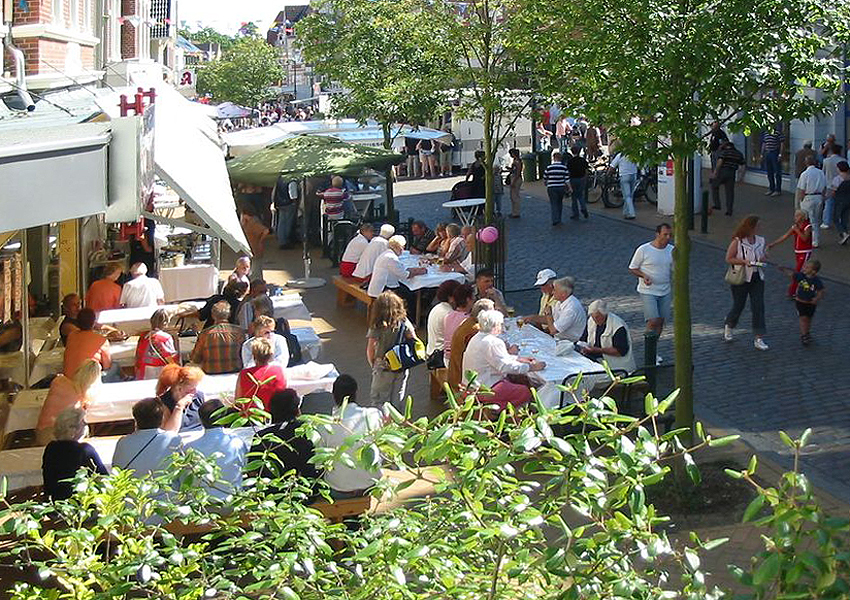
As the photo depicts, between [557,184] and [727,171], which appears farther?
[557,184]

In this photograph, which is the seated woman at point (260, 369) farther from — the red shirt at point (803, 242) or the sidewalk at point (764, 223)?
Answer: the sidewalk at point (764, 223)

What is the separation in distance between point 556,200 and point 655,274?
10.4 metres

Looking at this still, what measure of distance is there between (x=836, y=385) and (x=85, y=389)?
22.6 ft

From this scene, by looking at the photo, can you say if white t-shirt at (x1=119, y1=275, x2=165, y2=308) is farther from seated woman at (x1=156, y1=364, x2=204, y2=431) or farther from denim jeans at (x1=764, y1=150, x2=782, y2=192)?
denim jeans at (x1=764, y1=150, x2=782, y2=192)

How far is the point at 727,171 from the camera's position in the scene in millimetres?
22031

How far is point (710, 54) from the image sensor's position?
8.36 metres

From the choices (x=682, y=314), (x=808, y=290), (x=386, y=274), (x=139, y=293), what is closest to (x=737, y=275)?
(x=808, y=290)

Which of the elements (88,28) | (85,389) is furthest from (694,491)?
(88,28)

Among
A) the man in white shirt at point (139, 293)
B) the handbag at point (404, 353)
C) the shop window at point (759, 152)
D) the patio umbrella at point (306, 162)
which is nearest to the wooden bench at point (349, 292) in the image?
the patio umbrella at point (306, 162)

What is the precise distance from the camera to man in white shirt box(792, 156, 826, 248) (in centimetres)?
1853

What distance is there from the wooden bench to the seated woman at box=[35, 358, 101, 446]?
5318mm

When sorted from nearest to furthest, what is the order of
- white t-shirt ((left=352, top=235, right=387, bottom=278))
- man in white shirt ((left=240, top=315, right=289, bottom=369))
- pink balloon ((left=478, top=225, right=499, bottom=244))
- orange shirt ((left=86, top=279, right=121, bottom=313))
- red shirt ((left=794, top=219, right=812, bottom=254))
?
man in white shirt ((left=240, top=315, right=289, bottom=369))
orange shirt ((left=86, top=279, right=121, bottom=313))
red shirt ((left=794, top=219, right=812, bottom=254))
pink balloon ((left=478, top=225, right=499, bottom=244))
white t-shirt ((left=352, top=235, right=387, bottom=278))

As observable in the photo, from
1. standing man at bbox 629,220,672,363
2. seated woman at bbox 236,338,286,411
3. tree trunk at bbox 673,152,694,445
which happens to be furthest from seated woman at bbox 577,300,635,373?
seated woman at bbox 236,338,286,411

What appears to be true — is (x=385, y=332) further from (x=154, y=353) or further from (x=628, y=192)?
(x=628, y=192)
